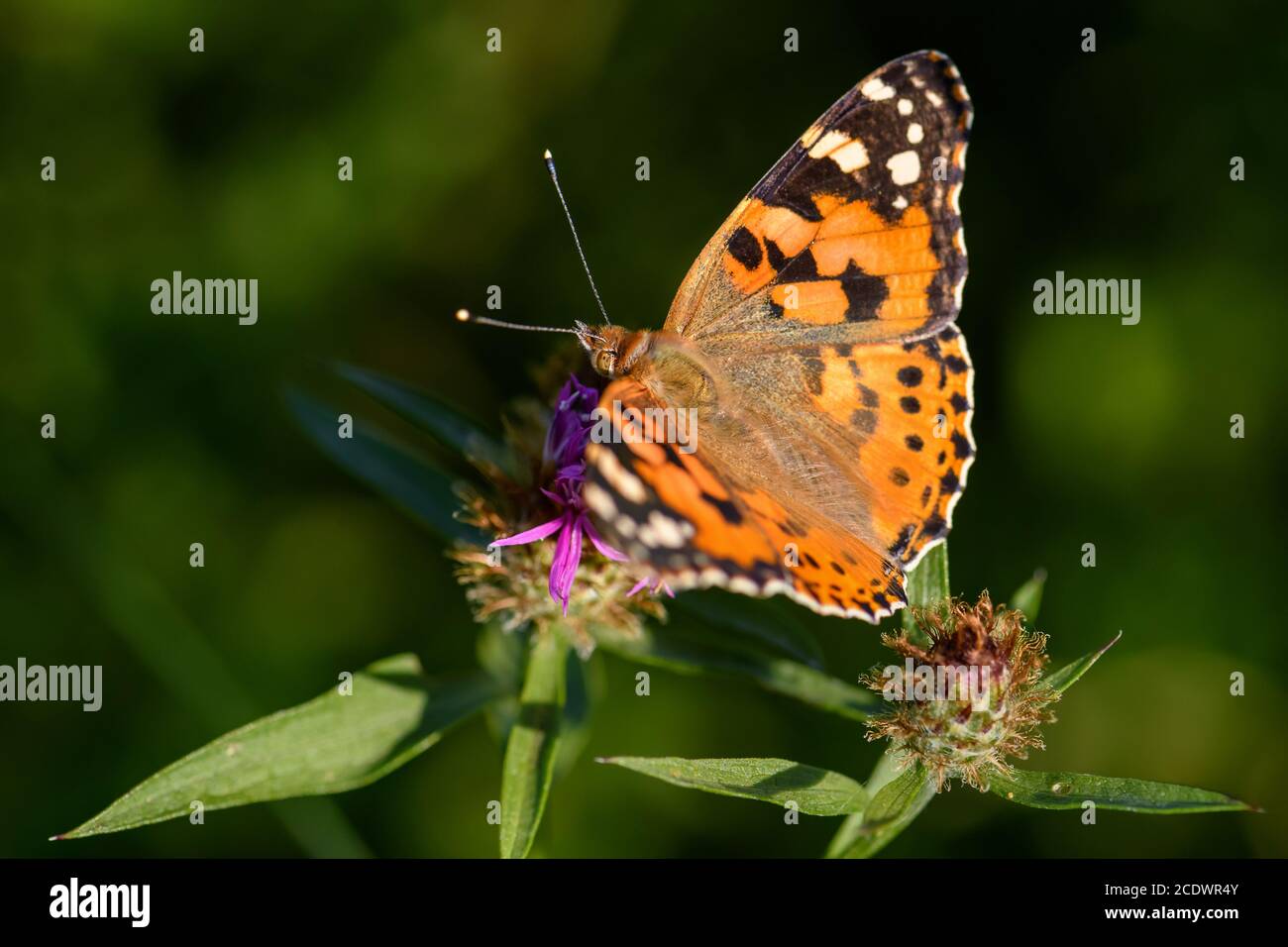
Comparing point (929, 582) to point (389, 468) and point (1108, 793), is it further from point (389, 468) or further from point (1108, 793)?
point (389, 468)

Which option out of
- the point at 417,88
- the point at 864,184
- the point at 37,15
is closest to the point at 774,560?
the point at 864,184

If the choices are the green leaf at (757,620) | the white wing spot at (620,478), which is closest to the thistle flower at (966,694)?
the green leaf at (757,620)

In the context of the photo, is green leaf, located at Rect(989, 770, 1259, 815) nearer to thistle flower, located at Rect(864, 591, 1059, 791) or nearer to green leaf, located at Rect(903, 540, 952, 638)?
thistle flower, located at Rect(864, 591, 1059, 791)

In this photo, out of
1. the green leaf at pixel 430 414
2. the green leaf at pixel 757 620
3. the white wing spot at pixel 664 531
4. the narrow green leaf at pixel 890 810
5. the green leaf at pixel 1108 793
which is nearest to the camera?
the white wing spot at pixel 664 531

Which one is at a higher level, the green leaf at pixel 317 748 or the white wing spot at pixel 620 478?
the white wing spot at pixel 620 478
